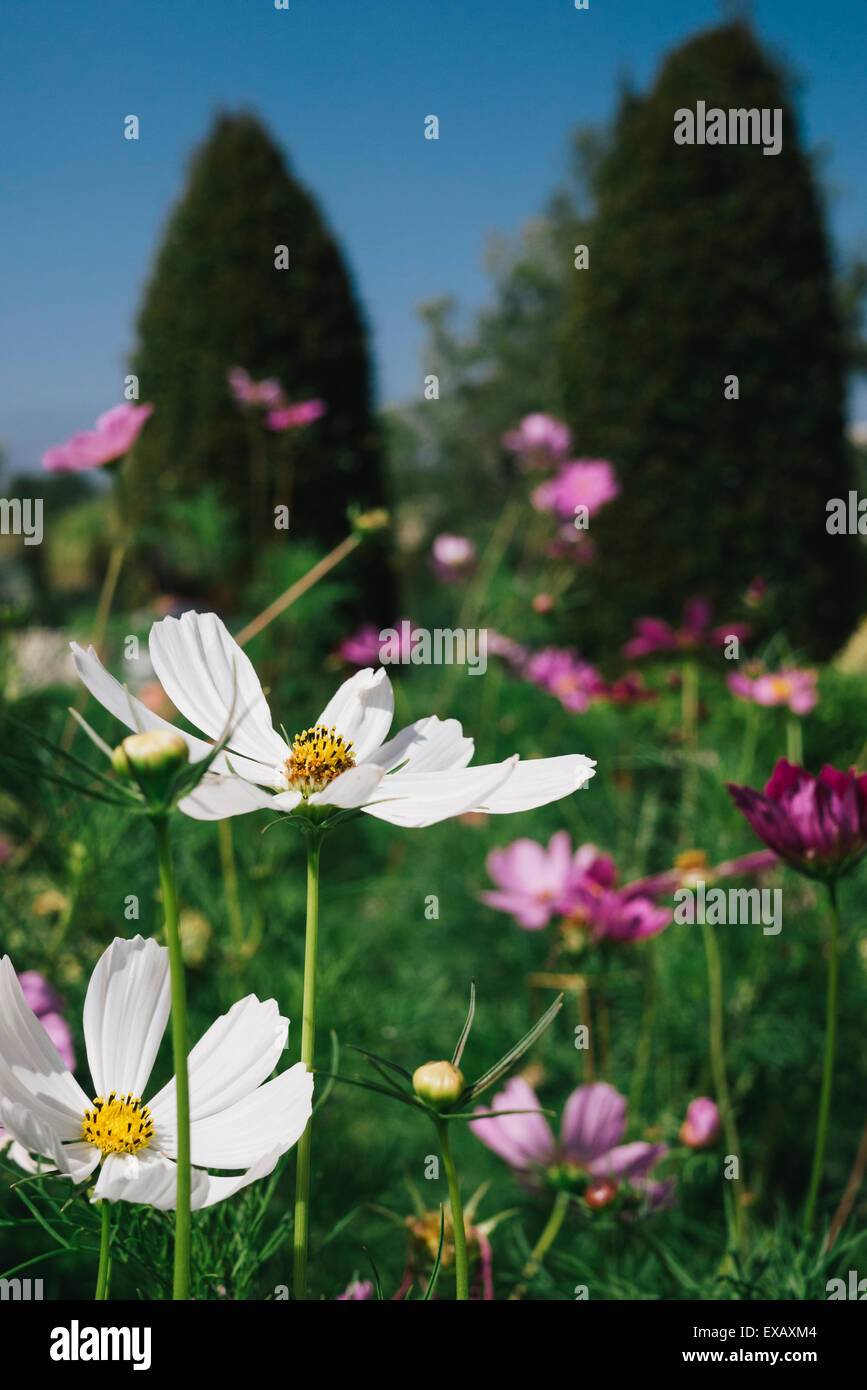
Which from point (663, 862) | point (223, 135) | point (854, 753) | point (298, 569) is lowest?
point (663, 862)

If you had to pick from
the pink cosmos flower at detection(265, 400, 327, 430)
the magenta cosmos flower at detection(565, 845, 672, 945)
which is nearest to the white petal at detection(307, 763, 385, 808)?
the magenta cosmos flower at detection(565, 845, 672, 945)

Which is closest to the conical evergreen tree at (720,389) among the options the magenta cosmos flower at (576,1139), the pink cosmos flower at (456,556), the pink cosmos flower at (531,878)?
the pink cosmos flower at (456,556)

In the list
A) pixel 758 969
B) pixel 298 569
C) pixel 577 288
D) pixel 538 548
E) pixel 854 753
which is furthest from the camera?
pixel 577 288

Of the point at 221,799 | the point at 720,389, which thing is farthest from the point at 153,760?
the point at 720,389

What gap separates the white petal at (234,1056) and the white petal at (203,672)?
6 cm

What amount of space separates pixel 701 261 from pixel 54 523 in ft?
11.7


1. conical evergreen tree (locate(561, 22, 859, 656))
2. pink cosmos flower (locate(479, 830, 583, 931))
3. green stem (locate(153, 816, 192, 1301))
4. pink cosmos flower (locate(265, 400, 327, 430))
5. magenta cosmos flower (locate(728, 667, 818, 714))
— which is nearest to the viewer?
green stem (locate(153, 816, 192, 1301))

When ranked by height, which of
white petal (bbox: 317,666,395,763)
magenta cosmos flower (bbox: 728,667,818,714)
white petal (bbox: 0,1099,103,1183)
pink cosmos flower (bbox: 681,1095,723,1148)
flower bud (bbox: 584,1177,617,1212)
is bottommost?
pink cosmos flower (bbox: 681,1095,723,1148)

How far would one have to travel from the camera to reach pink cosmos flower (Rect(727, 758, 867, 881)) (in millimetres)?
367

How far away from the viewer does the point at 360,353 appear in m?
3.04

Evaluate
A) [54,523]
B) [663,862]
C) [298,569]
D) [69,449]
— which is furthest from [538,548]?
[54,523]

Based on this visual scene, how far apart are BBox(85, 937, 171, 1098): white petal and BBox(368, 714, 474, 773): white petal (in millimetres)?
68

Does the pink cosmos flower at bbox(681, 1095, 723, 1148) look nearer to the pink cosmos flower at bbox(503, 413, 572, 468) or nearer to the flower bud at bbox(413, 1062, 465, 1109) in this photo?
the flower bud at bbox(413, 1062, 465, 1109)

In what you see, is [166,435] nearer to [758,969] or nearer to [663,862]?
[663,862]
